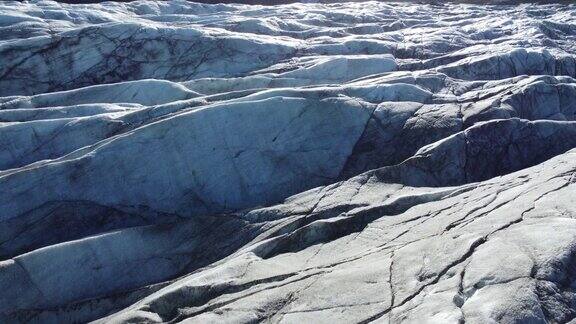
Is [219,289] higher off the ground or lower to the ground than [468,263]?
lower

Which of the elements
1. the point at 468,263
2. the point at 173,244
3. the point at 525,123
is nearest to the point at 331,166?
the point at 173,244

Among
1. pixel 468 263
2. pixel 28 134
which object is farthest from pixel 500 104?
pixel 28 134

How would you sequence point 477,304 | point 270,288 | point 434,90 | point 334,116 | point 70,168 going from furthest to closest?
point 434,90 → point 334,116 → point 70,168 → point 270,288 → point 477,304

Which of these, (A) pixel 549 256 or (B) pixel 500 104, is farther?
(B) pixel 500 104

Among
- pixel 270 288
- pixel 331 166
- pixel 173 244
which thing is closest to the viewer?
pixel 270 288

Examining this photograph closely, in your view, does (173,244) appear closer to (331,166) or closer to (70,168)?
(70,168)

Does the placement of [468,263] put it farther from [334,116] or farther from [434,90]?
[434,90]
